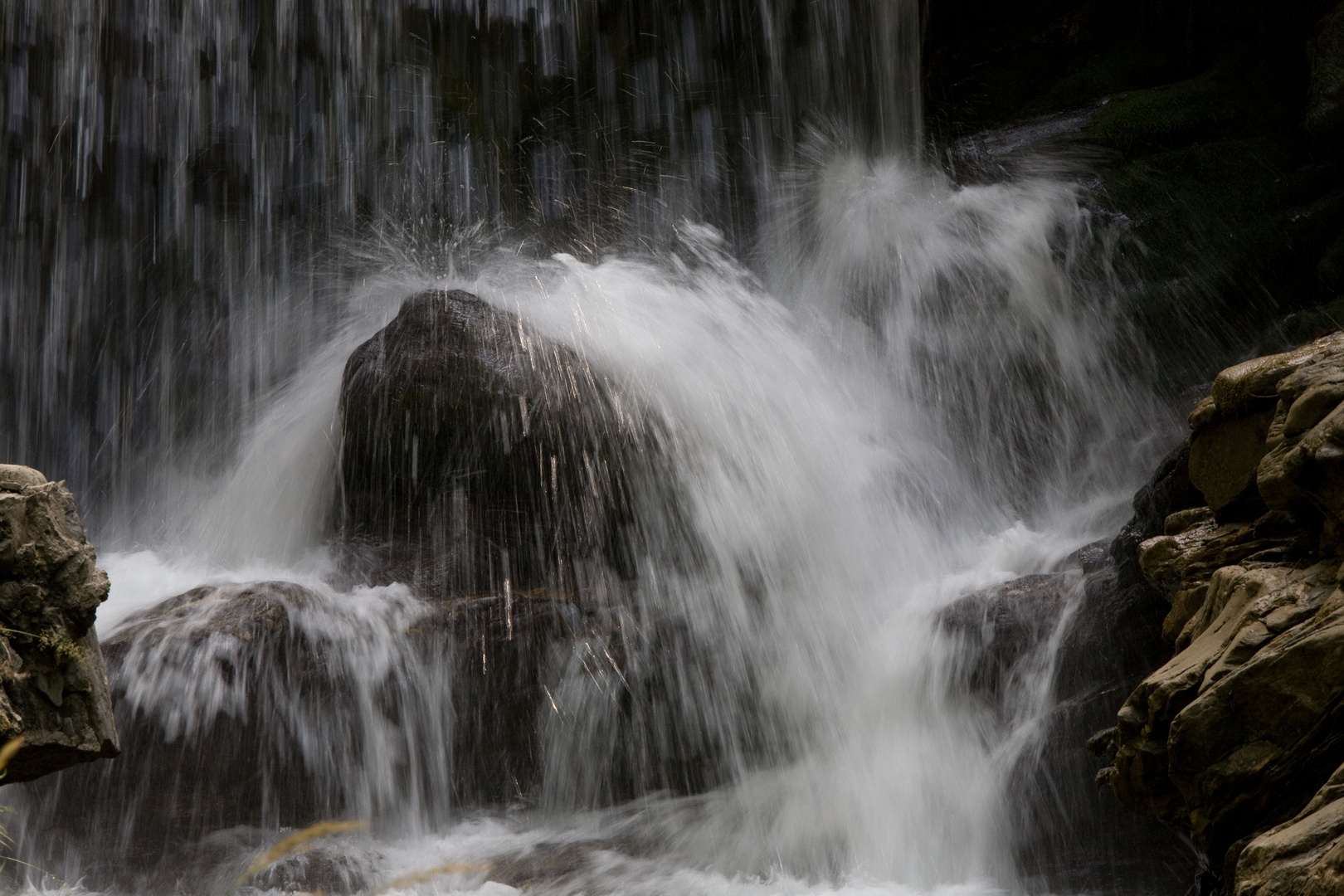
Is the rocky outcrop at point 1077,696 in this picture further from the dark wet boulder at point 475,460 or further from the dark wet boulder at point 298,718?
the dark wet boulder at point 475,460

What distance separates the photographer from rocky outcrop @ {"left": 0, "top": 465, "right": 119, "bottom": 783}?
154 inches

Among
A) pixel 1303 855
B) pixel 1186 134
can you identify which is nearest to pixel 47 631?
pixel 1303 855

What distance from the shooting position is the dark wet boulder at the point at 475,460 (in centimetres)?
834

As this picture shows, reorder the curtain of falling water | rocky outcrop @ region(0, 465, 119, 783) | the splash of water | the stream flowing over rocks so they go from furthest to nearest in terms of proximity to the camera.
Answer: the curtain of falling water, the splash of water, the stream flowing over rocks, rocky outcrop @ region(0, 465, 119, 783)

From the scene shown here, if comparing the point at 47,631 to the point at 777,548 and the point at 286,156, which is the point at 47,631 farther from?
the point at 286,156

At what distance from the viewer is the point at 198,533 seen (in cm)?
1103

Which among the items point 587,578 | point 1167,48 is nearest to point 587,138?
point 1167,48

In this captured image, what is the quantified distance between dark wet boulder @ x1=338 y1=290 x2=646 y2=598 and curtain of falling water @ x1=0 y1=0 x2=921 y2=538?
4.94 meters

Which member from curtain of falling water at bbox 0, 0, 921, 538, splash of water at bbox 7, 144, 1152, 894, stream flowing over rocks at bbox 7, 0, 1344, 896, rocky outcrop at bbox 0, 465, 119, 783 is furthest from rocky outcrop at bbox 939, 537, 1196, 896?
curtain of falling water at bbox 0, 0, 921, 538

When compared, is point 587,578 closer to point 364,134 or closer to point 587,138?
point 587,138

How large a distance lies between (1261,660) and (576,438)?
6124 mm

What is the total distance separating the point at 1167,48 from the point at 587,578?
29.9ft

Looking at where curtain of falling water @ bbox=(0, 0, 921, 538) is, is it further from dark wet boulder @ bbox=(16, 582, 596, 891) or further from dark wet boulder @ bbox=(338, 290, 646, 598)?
dark wet boulder @ bbox=(16, 582, 596, 891)

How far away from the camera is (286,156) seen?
14680 mm
